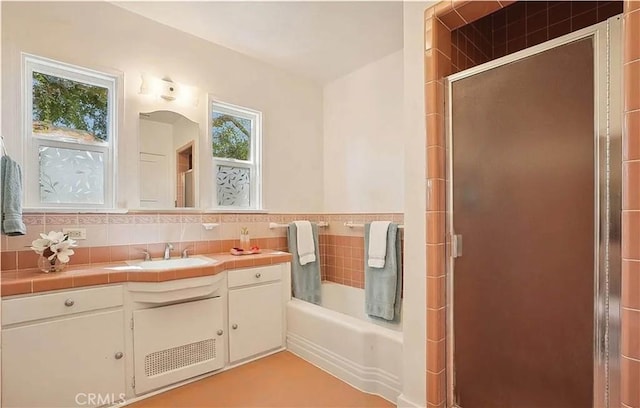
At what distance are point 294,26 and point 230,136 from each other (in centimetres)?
108

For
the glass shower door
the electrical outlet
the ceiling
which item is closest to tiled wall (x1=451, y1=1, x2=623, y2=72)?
the glass shower door

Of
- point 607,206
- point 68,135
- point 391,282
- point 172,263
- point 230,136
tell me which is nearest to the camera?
point 607,206

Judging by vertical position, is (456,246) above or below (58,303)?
above

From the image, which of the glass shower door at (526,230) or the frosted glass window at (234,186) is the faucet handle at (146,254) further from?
the glass shower door at (526,230)

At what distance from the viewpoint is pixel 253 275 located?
2.36 m

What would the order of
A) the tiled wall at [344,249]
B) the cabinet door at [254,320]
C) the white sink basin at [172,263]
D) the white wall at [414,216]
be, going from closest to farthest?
the white wall at [414,216] → the white sink basin at [172,263] → the cabinet door at [254,320] → the tiled wall at [344,249]

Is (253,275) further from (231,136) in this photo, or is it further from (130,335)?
(231,136)

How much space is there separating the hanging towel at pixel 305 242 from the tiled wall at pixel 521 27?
189 centimetres

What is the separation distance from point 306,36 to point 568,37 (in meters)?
1.87

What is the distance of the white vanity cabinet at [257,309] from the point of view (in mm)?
2240

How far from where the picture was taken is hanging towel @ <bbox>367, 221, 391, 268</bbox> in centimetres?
263

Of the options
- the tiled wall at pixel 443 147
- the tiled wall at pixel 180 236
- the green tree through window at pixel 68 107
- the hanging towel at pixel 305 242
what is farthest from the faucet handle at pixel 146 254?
the tiled wall at pixel 443 147

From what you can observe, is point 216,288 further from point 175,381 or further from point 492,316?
point 492,316

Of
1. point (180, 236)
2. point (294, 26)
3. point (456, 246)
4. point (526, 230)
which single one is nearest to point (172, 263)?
point (180, 236)
